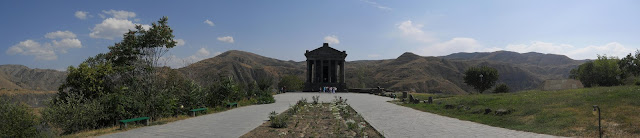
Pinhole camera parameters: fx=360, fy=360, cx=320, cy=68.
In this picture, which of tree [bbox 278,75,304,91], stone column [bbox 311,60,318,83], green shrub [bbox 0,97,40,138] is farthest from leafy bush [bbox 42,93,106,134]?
tree [bbox 278,75,304,91]

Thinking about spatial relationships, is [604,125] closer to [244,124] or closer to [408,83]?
[244,124]

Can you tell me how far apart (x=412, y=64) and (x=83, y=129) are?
148 metres

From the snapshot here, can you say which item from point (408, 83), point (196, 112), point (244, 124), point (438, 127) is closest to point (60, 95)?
point (196, 112)

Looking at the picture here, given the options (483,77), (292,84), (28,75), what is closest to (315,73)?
(292,84)

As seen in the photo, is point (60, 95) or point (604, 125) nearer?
point (604, 125)

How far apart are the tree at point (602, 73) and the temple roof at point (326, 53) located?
43.2 m

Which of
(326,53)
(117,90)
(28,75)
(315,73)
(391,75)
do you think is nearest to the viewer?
(117,90)

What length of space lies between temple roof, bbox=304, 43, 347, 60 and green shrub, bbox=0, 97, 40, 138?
1947 inches

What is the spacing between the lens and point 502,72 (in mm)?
169875

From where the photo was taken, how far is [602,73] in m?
62.8

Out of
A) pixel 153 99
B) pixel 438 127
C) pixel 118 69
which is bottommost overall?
pixel 438 127

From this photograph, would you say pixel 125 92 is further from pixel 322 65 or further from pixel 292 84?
pixel 292 84

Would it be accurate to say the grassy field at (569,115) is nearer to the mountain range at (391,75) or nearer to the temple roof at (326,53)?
the temple roof at (326,53)

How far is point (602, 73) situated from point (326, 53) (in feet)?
159
